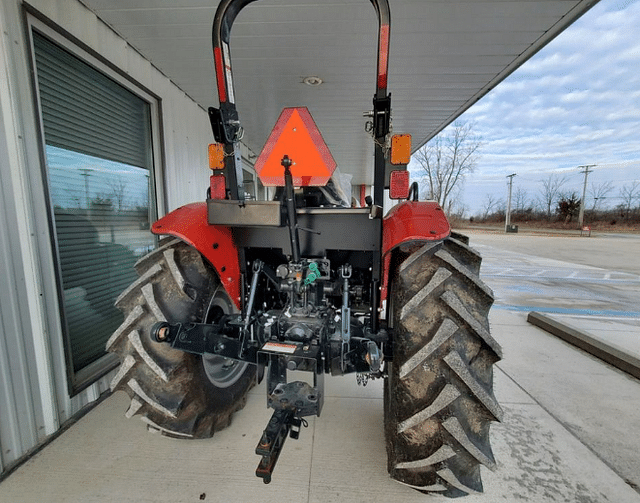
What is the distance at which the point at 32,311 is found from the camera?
6.47ft

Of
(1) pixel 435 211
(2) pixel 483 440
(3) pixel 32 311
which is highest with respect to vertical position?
(1) pixel 435 211

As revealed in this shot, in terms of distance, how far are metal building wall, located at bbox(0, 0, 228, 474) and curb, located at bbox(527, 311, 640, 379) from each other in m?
4.83

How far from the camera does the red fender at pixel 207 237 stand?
1660 mm

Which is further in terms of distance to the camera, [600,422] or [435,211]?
[600,422]

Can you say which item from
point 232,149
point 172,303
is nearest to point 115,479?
point 172,303

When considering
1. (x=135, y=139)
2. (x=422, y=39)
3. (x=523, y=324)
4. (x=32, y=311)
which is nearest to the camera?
(x=32, y=311)

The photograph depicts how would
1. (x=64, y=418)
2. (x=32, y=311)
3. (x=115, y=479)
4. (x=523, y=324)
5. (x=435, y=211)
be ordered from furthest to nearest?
(x=523, y=324) < (x=64, y=418) < (x=32, y=311) < (x=115, y=479) < (x=435, y=211)

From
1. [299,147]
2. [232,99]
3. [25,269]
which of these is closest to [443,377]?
[299,147]

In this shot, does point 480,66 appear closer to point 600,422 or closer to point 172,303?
point 600,422

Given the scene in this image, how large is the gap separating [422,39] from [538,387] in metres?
3.28

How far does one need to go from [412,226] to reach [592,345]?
11.3 feet

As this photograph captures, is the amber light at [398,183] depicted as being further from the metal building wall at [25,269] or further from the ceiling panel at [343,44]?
the metal building wall at [25,269]

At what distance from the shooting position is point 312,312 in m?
1.81

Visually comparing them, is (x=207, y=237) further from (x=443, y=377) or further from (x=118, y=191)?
(x=118, y=191)
